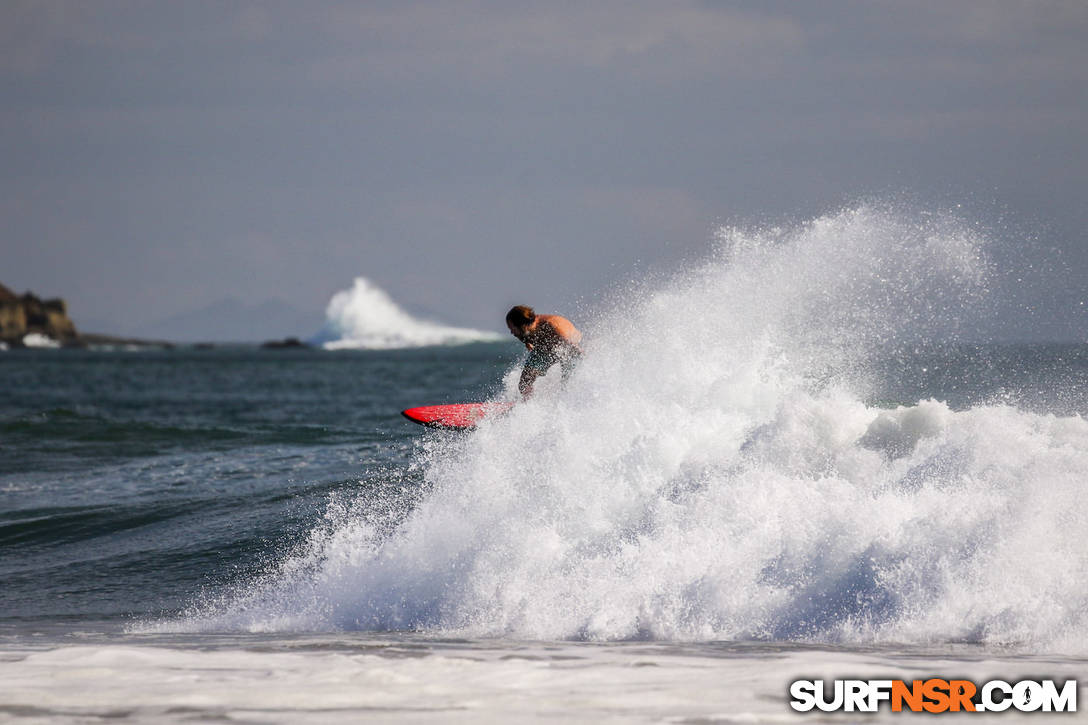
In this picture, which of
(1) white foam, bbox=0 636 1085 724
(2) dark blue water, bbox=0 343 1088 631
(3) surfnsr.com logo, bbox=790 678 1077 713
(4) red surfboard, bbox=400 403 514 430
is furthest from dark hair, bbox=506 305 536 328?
(3) surfnsr.com logo, bbox=790 678 1077 713

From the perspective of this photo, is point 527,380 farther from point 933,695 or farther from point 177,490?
point 933,695

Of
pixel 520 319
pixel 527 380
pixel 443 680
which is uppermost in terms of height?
pixel 520 319

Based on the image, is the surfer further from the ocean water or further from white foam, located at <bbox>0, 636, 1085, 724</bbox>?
white foam, located at <bbox>0, 636, 1085, 724</bbox>

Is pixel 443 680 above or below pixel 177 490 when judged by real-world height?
below

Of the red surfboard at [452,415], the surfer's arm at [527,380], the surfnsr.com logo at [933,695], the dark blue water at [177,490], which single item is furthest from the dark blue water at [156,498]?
the surfnsr.com logo at [933,695]

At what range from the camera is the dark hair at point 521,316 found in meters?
10.9

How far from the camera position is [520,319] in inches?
430

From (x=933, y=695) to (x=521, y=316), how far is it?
6620mm

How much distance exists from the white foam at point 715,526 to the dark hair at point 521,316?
778mm

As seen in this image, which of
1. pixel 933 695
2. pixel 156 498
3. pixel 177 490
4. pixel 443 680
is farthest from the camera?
pixel 177 490

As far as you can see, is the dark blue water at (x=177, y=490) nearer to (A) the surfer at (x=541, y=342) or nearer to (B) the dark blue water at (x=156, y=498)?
(B) the dark blue water at (x=156, y=498)

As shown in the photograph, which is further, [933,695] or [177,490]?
[177,490]

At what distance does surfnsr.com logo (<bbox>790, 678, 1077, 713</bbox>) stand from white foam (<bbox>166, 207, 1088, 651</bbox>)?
1.09 meters

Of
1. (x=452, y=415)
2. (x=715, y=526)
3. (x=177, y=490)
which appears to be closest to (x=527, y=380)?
(x=452, y=415)
